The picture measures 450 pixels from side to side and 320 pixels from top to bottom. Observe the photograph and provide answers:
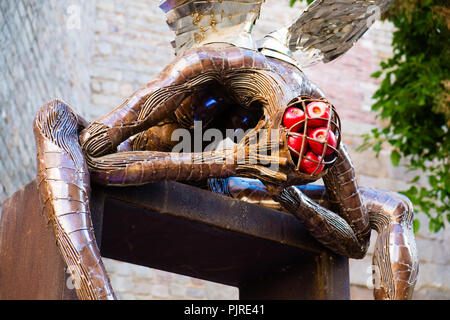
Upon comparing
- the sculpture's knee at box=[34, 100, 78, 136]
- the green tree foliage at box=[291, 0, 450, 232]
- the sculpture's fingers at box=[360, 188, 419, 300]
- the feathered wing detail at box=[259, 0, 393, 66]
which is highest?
the green tree foliage at box=[291, 0, 450, 232]

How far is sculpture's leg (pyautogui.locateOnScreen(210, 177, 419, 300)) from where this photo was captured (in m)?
2.43

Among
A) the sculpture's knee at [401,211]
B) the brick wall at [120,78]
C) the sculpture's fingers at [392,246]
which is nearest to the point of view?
the sculpture's fingers at [392,246]

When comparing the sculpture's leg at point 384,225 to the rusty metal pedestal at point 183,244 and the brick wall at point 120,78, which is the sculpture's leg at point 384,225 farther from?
the brick wall at point 120,78

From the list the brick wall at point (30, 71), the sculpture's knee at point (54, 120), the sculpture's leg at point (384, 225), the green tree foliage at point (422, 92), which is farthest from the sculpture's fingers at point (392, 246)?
the brick wall at point (30, 71)

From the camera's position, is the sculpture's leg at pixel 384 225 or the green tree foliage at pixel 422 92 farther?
the green tree foliage at pixel 422 92

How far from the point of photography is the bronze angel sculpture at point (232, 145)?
6.93 ft

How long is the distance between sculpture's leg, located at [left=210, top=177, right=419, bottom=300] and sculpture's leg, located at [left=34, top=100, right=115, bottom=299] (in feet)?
2.19

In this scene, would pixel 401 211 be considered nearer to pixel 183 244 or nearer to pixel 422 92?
pixel 183 244

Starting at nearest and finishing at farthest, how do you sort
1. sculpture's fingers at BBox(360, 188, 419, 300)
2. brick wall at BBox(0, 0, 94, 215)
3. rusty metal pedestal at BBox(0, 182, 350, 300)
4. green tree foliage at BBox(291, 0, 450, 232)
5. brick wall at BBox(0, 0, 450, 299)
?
rusty metal pedestal at BBox(0, 182, 350, 300), sculpture's fingers at BBox(360, 188, 419, 300), green tree foliage at BBox(291, 0, 450, 232), brick wall at BBox(0, 0, 94, 215), brick wall at BBox(0, 0, 450, 299)

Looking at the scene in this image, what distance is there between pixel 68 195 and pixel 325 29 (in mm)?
1093

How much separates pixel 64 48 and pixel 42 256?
4167mm

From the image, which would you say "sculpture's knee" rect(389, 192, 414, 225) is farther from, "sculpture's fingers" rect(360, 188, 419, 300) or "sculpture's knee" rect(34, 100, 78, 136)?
"sculpture's knee" rect(34, 100, 78, 136)

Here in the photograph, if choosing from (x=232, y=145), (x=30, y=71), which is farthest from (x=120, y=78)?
(x=232, y=145)

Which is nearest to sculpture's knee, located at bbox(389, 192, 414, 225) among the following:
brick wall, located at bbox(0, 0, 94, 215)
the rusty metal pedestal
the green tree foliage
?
the rusty metal pedestal
